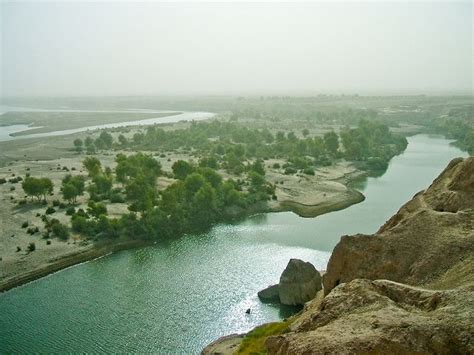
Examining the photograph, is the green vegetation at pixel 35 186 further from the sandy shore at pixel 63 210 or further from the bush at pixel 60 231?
the bush at pixel 60 231

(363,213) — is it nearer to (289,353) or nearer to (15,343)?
(15,343)

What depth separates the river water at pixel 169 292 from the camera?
35031 mm

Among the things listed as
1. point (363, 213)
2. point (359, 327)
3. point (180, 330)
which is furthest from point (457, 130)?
point (359, 327)

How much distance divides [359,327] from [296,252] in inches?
1453

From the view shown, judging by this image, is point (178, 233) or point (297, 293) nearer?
point (297, 293)

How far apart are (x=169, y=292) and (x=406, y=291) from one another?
2871 cm

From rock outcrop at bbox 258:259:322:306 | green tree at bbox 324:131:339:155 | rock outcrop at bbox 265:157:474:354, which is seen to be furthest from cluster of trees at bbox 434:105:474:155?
rock outcrop at bbox 265:157:474:354

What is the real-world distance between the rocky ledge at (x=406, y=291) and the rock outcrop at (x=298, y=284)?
10.6 m

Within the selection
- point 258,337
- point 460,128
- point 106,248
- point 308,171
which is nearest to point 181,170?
point 308,171

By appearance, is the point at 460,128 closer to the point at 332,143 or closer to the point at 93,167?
the point at 332,143

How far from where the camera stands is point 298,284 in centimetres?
3800

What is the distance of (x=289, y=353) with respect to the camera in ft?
51.0

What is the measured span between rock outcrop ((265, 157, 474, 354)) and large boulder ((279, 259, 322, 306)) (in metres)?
10.5

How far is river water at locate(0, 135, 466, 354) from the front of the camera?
35031 millimetres
